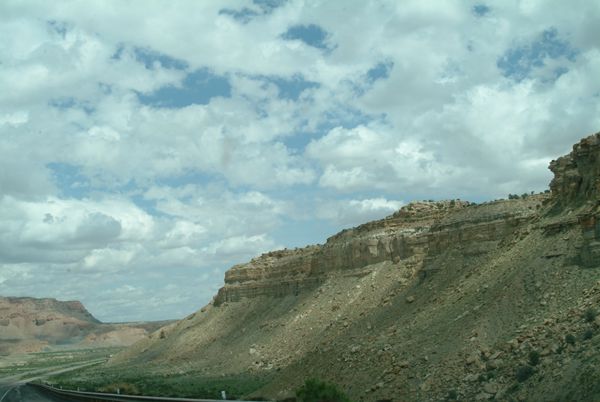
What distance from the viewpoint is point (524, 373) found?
21.1 meters

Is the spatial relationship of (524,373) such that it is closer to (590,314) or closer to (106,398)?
(590,314)

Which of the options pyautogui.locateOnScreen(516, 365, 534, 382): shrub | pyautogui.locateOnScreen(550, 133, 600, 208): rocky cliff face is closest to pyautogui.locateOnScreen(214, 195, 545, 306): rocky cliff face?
pyautogui.locateOnScreen(550, 133, 600, 208): rocky cliff face

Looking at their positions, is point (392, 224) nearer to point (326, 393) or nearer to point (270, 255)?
point (270, 255)

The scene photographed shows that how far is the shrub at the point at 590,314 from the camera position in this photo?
22.4 metres

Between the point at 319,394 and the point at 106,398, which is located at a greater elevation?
the point at 319,394

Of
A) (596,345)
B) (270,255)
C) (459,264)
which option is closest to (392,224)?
(459,264)

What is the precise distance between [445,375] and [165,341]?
73565 mm

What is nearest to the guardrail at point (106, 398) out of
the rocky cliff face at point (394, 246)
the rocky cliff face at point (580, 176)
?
the rocky cliff face at point (580, 176)

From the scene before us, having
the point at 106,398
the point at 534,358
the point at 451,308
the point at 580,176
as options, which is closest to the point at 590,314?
the point at 534,358

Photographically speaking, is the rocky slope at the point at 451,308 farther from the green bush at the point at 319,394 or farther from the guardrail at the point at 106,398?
the guardrail at the point at 106,398

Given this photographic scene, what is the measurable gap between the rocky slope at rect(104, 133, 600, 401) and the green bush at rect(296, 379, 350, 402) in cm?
434

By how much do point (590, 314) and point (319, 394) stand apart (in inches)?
355

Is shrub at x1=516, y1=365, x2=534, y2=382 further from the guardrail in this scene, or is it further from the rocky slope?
the guardrail

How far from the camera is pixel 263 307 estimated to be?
76.9 metres
